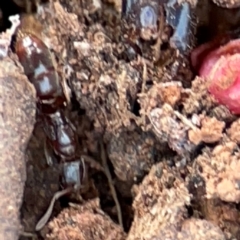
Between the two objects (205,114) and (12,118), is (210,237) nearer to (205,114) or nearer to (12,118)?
(205,114)

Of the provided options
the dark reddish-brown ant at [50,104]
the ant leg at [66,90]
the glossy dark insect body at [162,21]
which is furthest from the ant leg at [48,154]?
the glossy dark insect body at [162,21]

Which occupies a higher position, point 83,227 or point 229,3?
point 229,3

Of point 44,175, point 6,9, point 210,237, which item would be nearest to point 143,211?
point 210,237

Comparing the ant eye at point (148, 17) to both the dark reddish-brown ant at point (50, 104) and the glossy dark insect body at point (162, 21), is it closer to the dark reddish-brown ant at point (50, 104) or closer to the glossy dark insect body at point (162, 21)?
the glossy dark insect body at point (162, 21)

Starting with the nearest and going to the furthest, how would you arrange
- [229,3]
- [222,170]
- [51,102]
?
1. [222,170]
2. [229,3]
3. [51,102]


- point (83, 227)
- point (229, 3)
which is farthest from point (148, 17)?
point (83, 227)

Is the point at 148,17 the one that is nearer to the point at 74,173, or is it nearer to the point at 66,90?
the point at 66,90

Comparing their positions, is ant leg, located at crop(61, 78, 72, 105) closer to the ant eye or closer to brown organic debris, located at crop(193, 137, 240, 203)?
the ant eye
